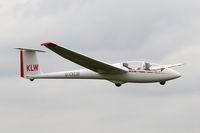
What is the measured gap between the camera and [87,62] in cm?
4412

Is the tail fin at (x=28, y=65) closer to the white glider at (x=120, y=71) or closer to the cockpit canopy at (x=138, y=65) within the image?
the white glider at (x=120, y=71)

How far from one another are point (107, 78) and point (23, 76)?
7470 millimetres

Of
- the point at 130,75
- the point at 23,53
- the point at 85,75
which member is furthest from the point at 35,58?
the point at 130,75

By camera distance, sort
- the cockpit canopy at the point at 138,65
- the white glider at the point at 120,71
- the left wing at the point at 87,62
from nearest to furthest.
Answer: the left wing at the point at 87,62 → the white glider at the point at 120,71 → the cockpit canopy at the point at 138,65

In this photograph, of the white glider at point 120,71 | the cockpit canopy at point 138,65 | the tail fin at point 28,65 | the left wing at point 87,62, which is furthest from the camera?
the tail fin at point 28,65

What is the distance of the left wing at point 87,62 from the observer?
41.8 metres

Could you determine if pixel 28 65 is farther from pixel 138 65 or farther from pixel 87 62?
pixel 138 65

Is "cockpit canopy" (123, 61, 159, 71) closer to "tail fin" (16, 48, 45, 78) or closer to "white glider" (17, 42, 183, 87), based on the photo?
"white glider" (17, 42, 183, 87)

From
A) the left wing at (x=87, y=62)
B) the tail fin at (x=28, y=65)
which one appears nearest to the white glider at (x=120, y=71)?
the left wing at (x=87, y=62)

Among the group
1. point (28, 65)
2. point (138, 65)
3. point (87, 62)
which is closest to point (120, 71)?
point (138, 65)

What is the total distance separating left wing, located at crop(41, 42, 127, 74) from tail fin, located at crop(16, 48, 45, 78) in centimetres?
601

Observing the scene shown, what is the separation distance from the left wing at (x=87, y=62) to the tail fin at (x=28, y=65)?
601 cm

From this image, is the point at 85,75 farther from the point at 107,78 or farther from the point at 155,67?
the point at 155,67

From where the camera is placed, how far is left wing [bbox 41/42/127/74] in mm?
41759
